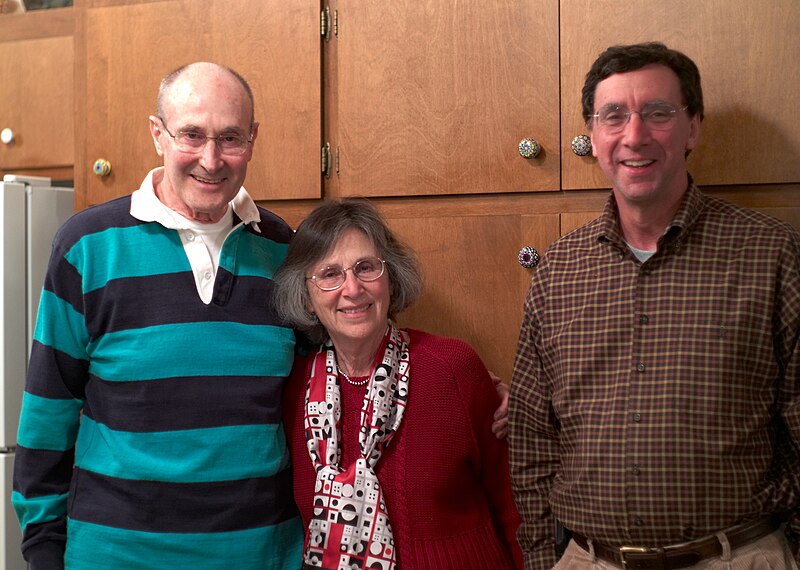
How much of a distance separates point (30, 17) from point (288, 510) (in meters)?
1.61

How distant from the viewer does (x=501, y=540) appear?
5.35 feet

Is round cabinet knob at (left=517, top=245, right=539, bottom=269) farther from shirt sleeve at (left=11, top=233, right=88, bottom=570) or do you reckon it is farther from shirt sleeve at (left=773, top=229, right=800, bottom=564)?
shirt sleeve at (left=11, top=233, right=88, bottom=570)

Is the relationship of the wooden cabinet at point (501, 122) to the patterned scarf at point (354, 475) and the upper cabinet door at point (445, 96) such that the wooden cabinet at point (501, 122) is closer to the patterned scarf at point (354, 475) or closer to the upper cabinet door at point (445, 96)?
the upper cabinet door at point (445, 96)

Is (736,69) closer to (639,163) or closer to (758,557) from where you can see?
(639,163)

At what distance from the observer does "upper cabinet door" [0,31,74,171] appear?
232 centimetres

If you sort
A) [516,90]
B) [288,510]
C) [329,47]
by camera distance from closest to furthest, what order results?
[288,510], [516,90], [329,47]

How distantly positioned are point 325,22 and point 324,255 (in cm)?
58

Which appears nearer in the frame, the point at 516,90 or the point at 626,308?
the point at 626,308

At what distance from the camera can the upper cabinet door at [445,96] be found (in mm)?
1713

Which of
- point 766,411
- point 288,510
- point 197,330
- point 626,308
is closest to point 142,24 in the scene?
point 197,330

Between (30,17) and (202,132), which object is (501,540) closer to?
(202,132)

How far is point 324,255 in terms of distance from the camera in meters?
1.58

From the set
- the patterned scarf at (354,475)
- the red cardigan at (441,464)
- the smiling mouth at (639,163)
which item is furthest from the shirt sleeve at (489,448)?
the smiling mouth at (639,163)

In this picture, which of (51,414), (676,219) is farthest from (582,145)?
(51,414)
